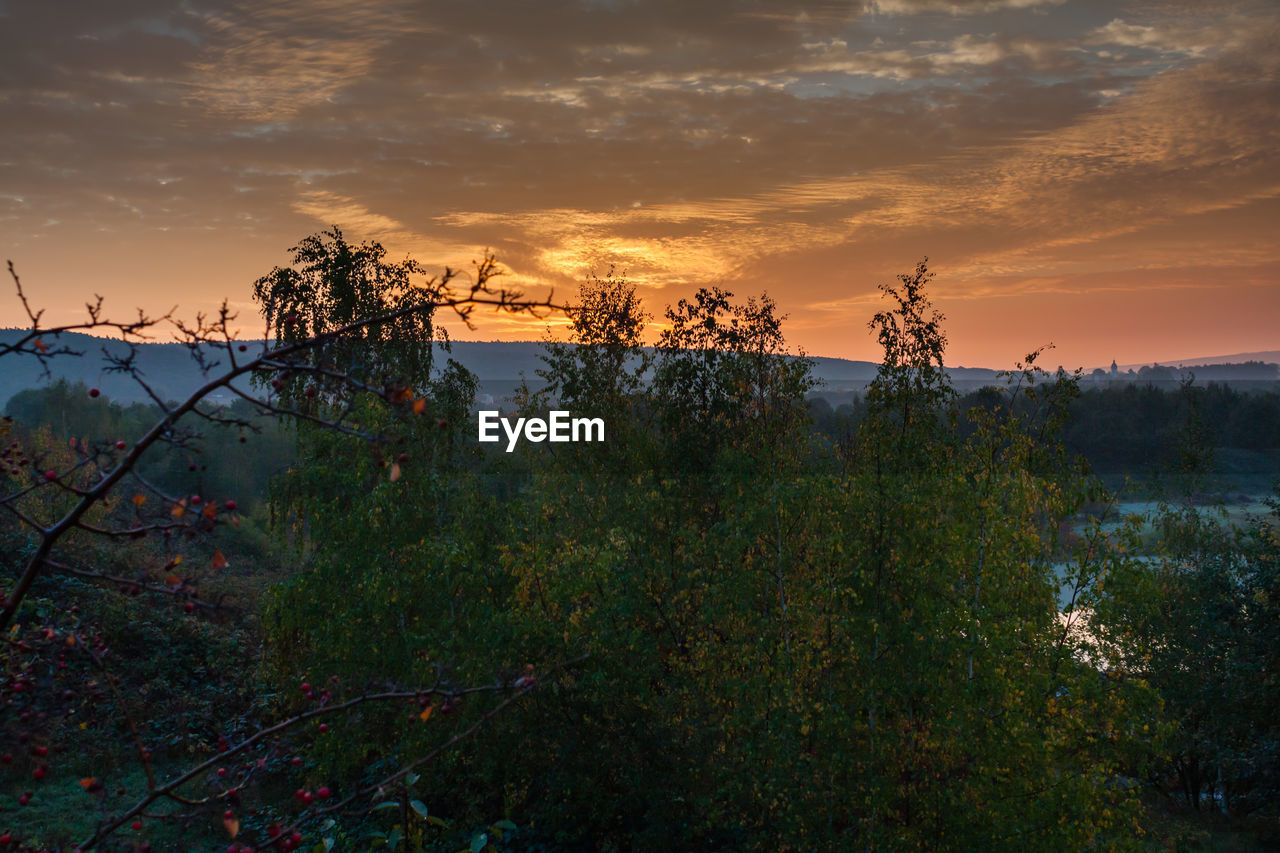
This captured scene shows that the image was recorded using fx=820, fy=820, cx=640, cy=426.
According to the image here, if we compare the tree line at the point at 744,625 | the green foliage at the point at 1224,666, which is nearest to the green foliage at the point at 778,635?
the tree line at the point at 744,625

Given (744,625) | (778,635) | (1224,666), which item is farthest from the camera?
(1224,666)

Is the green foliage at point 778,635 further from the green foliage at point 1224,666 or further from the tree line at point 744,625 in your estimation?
the green foliage at point 1224,666

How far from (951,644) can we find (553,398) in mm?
15554

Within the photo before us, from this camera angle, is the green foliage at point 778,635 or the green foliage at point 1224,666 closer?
the green foliage at point 778,635

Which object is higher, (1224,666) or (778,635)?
(778,635)

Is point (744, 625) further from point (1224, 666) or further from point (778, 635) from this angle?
point (1224, 666)

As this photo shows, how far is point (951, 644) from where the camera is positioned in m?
13.5

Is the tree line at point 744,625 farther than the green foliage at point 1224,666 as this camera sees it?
No

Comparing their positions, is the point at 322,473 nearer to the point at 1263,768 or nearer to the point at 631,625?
the point at 631,625

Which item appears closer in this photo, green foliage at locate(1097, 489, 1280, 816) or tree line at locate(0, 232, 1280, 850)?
tree line at locate(0, 232, 1280, 850)

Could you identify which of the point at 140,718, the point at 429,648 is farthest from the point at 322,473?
the point at 140,718

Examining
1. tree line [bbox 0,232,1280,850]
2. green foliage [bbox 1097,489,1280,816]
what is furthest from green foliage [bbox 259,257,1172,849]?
green foliage [bbox 1097,489,1280,816]

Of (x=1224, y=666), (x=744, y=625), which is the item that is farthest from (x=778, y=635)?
(x=1224, y=666)

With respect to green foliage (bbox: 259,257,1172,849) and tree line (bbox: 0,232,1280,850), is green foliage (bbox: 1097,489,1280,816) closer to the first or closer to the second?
tree line (bbox: 0,232,1280,850)
